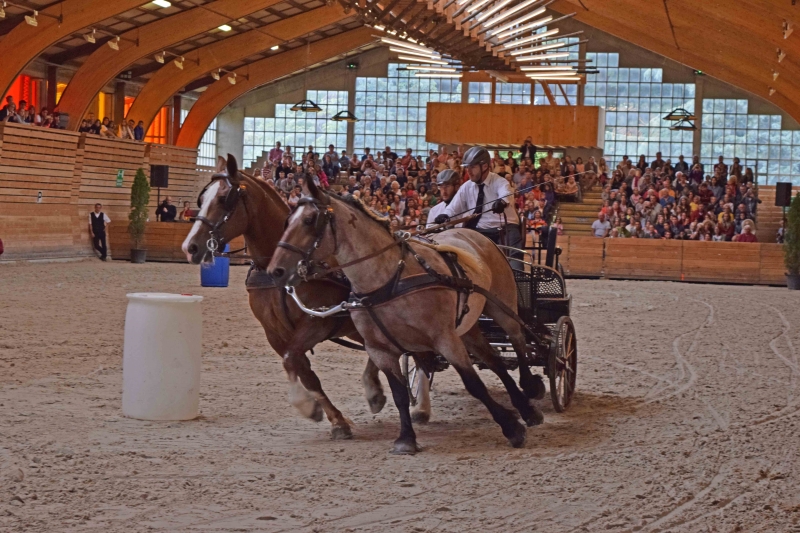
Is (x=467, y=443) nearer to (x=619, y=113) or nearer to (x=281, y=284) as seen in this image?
(x=281, y=284)

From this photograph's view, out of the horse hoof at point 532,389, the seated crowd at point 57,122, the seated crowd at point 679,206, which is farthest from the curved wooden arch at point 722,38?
the seated crowd at point 57,122

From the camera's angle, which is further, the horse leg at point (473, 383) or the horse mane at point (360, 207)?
the horse mane at point (360, 207)

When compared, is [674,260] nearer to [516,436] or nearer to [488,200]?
[488,200]

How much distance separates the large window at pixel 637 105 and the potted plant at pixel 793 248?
12.3 m

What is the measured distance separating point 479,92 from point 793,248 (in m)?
14.5

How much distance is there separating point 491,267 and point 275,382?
2415 mm

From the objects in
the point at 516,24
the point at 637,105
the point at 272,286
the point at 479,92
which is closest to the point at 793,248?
the point at 516,24

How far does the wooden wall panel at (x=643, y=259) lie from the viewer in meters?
23.6

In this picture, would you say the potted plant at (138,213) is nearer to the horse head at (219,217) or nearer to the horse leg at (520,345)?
the horse leg at (520,345)

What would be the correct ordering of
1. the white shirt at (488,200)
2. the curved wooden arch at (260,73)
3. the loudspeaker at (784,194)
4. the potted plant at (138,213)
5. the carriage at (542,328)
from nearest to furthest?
the carriage at (542,328)
the white shirt at (488,200)
the loudspeaker at (784,194)
the potted plant at (138,213)
the curved wooden arch at (260,73)

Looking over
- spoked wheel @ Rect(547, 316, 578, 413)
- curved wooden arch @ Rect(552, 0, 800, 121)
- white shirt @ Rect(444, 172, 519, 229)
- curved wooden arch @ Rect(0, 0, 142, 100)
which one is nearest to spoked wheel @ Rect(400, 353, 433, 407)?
spoked wheel @ Rect(547, 316, 578, 413)

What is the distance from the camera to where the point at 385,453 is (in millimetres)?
5488

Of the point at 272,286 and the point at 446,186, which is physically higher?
the point at 446,186

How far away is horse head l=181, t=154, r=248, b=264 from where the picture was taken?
19.1 ft
